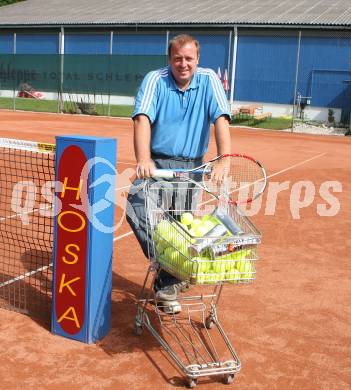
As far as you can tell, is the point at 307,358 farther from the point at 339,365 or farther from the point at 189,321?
the point at 189,321

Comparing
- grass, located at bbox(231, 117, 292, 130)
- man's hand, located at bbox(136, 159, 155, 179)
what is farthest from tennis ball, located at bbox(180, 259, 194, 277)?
grass, located at bbox(231, 117, 292, 130)

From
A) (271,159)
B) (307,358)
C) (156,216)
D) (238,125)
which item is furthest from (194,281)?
(238,125)

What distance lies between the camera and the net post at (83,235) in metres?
3.55

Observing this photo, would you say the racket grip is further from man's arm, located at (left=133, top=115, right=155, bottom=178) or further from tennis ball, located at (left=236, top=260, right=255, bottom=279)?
tennis ball, located at (left=236, top=260, right=255, bottom=279)

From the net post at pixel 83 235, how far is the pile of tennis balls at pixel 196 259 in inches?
21.0

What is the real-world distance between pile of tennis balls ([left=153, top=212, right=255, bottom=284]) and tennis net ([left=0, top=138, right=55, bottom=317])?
1173 mm

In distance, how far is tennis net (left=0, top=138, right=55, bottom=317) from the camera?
4266mm

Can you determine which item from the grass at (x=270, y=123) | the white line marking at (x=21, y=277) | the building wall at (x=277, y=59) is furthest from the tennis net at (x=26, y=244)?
the building wall at (x=277, y=59)

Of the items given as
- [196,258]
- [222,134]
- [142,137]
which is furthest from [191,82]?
[196,258]

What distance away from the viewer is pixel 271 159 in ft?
45.1

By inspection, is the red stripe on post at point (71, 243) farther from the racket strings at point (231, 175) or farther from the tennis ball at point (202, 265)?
the tennis ball at point (202, 265)

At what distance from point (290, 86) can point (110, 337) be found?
23915 mm

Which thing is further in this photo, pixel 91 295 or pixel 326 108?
pixel 326 108

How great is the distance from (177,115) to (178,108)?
0.05 m
